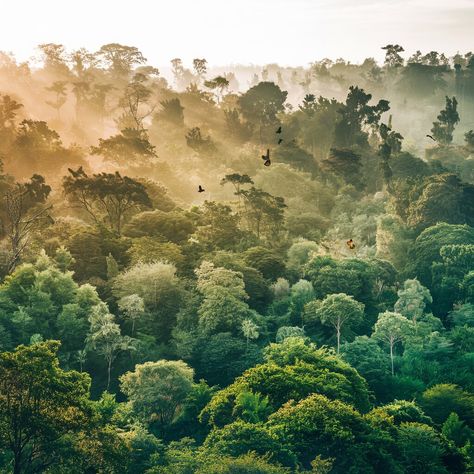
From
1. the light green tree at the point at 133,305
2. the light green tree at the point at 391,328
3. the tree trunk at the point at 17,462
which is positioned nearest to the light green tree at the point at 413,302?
the light green tree at the point at 391,328

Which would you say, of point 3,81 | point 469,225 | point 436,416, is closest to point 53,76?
point 3,81

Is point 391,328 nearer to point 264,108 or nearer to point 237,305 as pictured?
point 237,305

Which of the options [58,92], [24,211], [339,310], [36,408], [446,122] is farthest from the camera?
[58,92]

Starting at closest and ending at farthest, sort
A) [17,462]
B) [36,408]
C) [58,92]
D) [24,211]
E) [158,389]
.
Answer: [36,408]
[17,462]
[158,389]
[24,211]
[58,92]

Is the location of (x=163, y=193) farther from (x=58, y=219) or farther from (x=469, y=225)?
(x=469, y=225)

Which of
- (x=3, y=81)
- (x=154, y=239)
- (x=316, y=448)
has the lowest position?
(x=316, y=448)

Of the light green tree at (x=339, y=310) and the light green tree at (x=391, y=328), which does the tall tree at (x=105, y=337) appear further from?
the light green tree at (x=391, y=328)

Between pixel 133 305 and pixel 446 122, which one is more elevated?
pixel 446 122

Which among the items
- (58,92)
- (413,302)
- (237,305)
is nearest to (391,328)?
(413,302)
